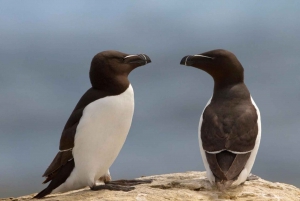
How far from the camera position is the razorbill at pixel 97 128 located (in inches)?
275

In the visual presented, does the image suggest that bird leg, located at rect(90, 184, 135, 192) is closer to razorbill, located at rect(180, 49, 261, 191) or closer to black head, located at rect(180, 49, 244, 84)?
razorbill, located at rect(180, 49, 261, 191)

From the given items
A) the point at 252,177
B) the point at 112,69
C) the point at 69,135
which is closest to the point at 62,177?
the point at 69,135

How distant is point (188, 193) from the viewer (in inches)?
268

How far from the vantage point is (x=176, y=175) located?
8266 mm

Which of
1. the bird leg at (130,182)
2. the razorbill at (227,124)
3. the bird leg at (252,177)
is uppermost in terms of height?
the razorbill at (227,124)

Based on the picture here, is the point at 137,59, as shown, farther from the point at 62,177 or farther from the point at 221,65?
the point at 62,177

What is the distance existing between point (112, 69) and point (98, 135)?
921 mm

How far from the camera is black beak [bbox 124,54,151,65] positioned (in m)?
7.24

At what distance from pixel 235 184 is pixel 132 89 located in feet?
6.26

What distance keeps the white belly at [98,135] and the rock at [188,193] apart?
0.24 metres

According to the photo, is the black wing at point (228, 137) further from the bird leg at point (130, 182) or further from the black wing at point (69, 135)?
the black wing at point (69, 135)

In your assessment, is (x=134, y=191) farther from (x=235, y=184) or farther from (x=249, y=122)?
(x=249, y=122)

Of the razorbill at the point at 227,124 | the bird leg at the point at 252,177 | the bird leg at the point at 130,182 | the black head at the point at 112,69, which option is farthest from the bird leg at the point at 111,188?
the bird leg at the point at 252,177

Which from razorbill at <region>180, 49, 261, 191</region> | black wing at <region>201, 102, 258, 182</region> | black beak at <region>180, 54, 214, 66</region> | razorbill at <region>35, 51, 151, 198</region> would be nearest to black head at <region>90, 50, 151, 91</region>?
razorbill at <region>35, 51, 151, 198</region>
